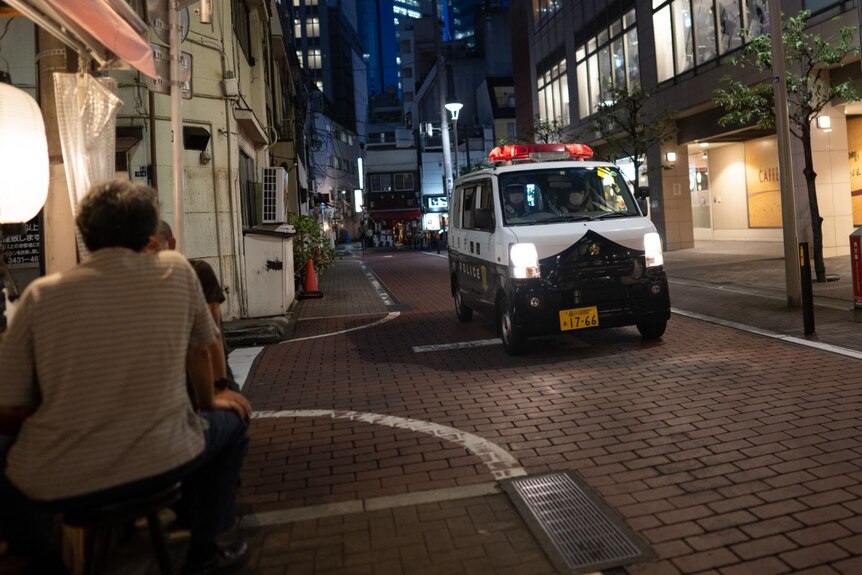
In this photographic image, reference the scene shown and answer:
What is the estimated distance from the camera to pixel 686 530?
3482mm

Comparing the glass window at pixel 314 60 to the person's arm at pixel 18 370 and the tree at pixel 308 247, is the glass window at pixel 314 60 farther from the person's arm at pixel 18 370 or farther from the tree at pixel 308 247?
the person's arm at pixel 18 370

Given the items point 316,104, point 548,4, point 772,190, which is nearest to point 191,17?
point 772,190

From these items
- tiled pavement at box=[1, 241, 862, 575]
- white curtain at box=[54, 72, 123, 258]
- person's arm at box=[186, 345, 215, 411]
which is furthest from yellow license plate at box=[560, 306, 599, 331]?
person's arm at box=[186, 345, 215, 411]

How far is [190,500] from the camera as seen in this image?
3156mm

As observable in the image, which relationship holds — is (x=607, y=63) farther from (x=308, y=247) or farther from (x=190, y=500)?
(x=190, y=500)

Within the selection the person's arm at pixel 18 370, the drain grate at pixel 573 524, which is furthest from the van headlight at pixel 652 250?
the person's arm at pixel 18 370

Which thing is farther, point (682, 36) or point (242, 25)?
point (682, 36)

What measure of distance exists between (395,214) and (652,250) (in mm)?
56589

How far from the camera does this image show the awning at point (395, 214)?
63625 mm

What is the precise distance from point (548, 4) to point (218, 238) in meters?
26.4

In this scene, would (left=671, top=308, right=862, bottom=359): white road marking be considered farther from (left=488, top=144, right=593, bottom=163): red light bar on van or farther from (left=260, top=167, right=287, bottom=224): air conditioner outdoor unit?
(left=260, top=167, right=287, bottom=224): air conditioner outdoor unit

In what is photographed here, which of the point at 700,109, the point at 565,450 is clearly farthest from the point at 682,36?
the point at 565,450

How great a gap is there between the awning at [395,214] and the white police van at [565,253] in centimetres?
5491

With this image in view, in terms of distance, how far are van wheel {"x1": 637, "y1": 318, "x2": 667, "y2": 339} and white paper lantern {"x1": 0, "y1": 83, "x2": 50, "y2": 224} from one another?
251 inches
